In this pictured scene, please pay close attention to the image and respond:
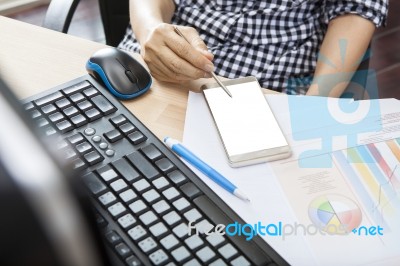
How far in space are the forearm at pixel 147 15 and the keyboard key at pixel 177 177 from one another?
35 centimetres

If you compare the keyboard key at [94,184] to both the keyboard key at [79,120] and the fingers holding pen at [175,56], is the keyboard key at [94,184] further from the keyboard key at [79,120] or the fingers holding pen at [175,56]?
the fingers holding pen at [175,56]

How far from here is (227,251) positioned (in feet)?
1.76

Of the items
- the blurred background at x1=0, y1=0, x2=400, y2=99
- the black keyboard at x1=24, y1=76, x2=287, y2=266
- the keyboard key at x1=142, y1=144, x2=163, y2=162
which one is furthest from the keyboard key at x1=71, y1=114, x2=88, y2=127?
the blurred background at x1=0, y1=0, x2=400, y2=99

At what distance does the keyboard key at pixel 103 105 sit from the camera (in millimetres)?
719

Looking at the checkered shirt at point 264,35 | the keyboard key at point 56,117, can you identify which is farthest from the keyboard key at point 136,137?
the checkered shirt at point 264,35

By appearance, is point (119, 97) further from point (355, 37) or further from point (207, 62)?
point (355, 37)

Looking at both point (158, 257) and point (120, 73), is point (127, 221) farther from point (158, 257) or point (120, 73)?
point (120, 73)

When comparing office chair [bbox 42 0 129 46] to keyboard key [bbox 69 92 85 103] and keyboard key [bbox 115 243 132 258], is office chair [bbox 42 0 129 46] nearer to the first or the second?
keyboard key [bbox 69 92 85 103]

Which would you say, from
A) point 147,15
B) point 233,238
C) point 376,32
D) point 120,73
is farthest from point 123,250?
point 376,32

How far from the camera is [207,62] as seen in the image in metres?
0.78

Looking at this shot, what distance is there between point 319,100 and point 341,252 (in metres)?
0.28

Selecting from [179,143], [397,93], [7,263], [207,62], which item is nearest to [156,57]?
[207,62]

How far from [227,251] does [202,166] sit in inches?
5.8

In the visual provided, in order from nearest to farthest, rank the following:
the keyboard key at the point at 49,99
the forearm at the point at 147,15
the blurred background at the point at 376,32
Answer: the keyboard key at the point at 49,99, the forearm at the point at 147,15, the blurred background at the point at 376,32
